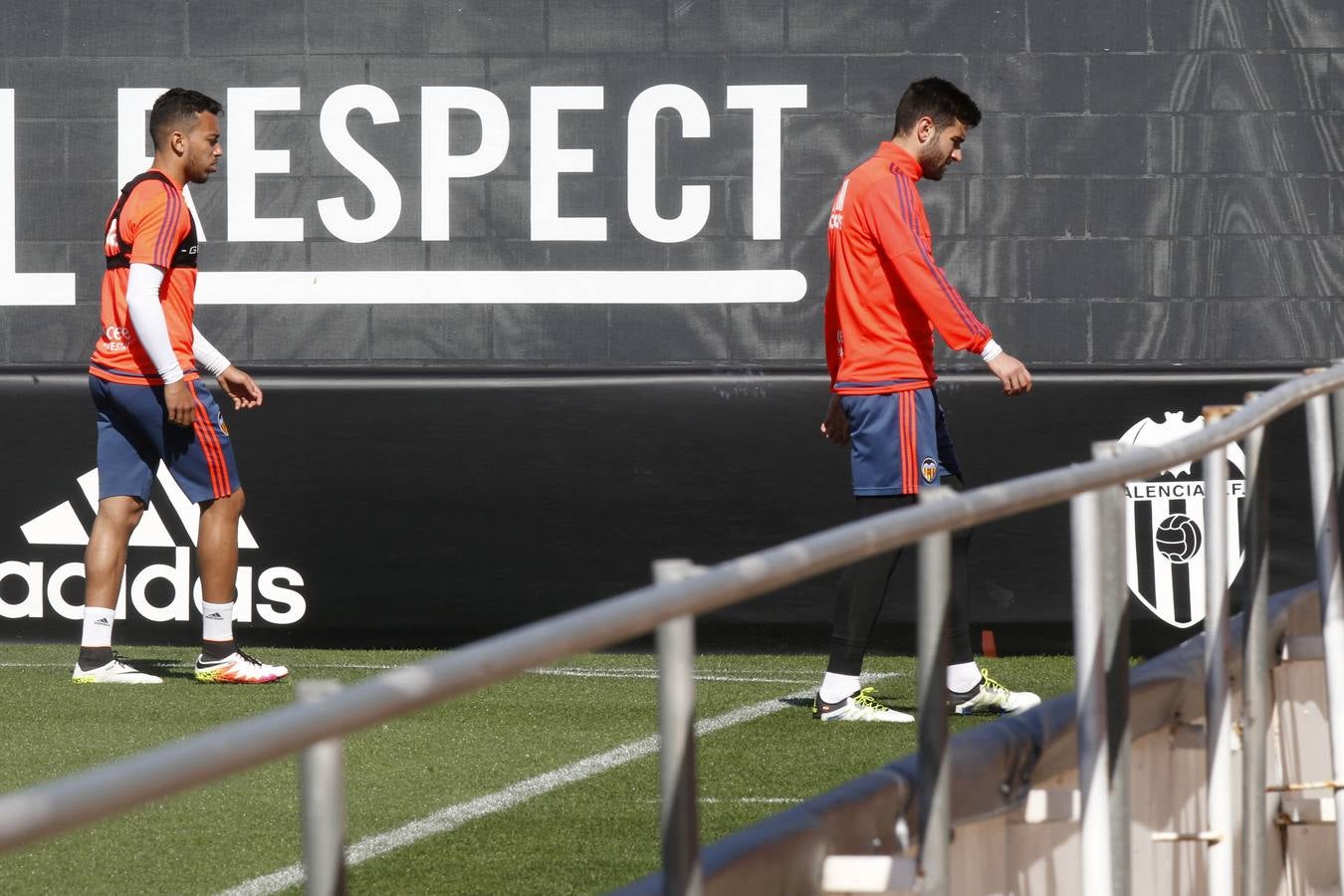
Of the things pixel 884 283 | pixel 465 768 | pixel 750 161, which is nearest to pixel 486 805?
pixel 465 768

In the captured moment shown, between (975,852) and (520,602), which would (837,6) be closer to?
(520,602)

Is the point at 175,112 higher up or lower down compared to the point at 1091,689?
higher up

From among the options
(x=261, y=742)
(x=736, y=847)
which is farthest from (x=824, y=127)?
(x=261, y=742)

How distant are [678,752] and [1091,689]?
905 millimetres

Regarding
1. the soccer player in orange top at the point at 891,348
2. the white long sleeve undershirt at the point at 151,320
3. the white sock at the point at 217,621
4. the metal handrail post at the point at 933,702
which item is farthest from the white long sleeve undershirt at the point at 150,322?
the metal handrail post at the point at 933,702

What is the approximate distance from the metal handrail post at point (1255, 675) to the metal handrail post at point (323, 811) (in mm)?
1790

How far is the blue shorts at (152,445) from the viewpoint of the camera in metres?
5.59

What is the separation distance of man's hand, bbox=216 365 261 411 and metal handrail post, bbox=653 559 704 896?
448 cm

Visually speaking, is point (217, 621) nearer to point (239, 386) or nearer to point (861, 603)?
point (239, 386)

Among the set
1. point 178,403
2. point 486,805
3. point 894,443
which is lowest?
point 486,805

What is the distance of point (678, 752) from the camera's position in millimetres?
1325

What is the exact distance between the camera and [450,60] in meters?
7.01

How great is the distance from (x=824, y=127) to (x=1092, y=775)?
505 centimetres

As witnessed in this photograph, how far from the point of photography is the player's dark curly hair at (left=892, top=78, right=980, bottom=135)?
490cm
